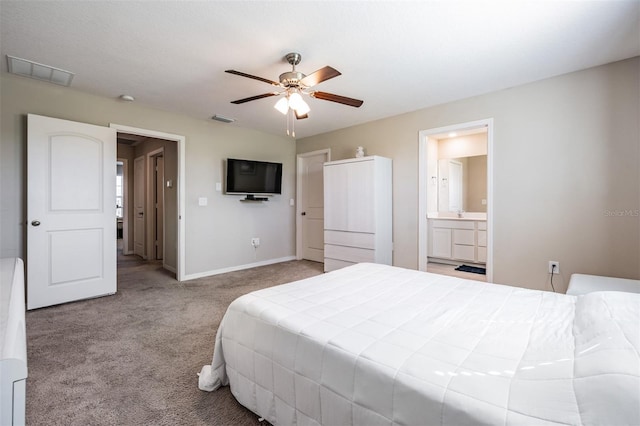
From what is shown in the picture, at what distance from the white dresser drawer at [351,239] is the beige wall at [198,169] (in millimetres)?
1372

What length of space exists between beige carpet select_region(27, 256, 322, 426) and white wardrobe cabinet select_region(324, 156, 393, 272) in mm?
1585

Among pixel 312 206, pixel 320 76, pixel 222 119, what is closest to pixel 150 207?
pixel 222 119

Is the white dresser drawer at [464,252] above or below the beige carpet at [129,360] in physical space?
above

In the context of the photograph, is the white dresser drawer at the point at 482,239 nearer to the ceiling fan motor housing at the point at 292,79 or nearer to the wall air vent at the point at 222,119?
the ceiling fan motor housing at the point at 292,79

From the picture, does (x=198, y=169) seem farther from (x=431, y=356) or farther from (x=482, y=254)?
(x=482, y=254)

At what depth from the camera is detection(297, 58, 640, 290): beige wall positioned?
2564mm

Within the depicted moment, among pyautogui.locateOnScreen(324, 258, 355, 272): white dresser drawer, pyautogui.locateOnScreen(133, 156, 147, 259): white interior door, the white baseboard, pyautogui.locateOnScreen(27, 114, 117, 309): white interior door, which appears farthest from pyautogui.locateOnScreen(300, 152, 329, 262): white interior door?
pyautogui.locateOnScreen(133, 156, 147, 259): white interior door

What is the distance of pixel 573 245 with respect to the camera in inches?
111

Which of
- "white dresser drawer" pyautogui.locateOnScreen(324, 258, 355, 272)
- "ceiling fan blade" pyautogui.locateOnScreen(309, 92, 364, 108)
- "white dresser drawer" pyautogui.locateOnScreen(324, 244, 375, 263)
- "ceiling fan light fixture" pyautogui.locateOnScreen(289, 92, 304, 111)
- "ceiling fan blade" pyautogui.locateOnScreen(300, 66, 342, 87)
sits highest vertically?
"ceiling fan blade" pyautogui.locateOnScreen(300, 66, 342, 87)

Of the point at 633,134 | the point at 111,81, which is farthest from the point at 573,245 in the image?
the point at 111,81

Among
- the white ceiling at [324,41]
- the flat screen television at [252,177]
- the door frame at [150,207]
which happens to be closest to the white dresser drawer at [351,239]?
the flat screen television at [252,177]

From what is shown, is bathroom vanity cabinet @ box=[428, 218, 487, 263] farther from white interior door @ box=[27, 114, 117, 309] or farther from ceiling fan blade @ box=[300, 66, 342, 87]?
white interior door @ box=[27, 114, 117, 309]

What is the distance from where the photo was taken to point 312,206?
5492 millimetres

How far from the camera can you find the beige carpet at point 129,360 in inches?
59.6
